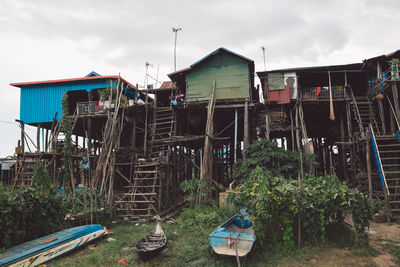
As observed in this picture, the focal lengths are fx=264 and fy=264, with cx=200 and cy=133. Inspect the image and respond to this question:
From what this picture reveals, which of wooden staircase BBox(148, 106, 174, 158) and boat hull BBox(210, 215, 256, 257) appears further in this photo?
wooden staircase BBox(148, 106, 174, 158)

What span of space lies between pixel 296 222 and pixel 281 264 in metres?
1.44

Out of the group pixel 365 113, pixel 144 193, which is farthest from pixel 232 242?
pixel 365 113

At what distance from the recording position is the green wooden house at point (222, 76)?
51.3 ft

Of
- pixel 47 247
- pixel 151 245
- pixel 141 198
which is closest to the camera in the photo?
pixel 47 247

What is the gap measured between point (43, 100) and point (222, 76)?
14145mm

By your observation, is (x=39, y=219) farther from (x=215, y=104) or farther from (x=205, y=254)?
(x=215, y=104)

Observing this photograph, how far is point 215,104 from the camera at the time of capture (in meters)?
15.8

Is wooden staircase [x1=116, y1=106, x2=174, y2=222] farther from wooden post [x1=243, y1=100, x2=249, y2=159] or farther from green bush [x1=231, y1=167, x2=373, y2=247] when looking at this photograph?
green bush [x1=231, y1=167, x2=373, y2=247]

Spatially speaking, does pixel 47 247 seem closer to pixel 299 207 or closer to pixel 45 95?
pixel 299 207

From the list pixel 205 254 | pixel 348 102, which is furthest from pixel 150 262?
pixel 348 102

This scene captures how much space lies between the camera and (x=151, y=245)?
24.6 feet

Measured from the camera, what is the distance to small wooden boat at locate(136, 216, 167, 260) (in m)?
6.99

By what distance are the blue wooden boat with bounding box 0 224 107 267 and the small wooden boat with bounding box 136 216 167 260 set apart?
1.97 meters

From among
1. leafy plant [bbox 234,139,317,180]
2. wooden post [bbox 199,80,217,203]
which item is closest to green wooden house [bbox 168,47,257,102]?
wooden post [bbox 199,80,217,203]
